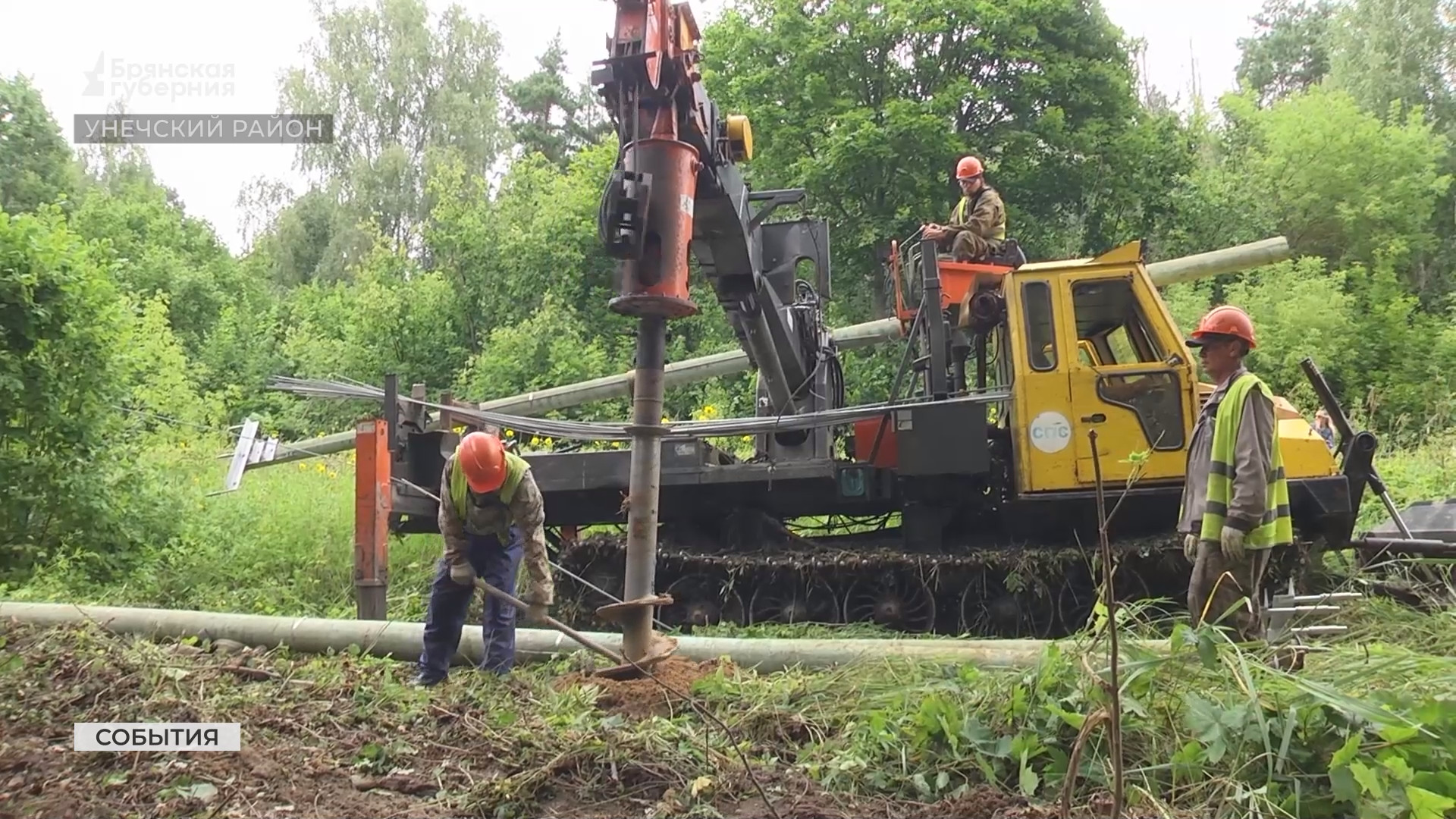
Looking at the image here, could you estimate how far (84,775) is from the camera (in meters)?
3.40

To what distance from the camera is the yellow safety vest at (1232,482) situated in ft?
13.3

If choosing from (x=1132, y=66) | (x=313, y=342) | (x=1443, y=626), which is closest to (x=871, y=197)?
(x=1132, y=66)

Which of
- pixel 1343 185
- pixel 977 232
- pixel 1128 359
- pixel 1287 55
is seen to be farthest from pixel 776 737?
pixel 1287 55

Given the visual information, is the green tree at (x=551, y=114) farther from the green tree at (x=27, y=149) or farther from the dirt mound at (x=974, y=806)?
the dirt mound at (x=974, y=806)

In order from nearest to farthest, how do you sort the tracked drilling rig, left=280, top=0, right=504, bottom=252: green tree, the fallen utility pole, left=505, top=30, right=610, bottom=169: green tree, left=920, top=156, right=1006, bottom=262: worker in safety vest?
the fallen utility pole → the tracked drilling rig → left=920, top=156, right=1006, bottom=262: worker in safety vest → left=280, top=0, right=504, bottom=252: green tree → left=505, top=30, right=610, bottom=169: green tree

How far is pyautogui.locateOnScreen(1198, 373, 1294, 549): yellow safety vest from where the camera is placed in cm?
405

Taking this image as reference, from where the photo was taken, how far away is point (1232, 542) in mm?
4027

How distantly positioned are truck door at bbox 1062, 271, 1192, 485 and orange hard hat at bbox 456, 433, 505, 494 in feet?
12.0

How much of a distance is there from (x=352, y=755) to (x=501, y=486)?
2.01 metres

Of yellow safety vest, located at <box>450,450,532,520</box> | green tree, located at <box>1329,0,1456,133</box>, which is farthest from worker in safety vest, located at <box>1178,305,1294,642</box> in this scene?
green tree, located at <box>1329,0,1456,133</box>

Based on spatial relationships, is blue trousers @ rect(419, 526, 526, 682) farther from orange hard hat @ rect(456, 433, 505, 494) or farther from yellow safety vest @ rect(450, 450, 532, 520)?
orange hard hat @ rect(456, 433, 505, 494)

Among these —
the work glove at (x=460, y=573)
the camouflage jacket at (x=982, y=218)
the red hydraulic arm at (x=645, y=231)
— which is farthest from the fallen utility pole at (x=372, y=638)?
the camouflage jacket at (x=982, y=218)

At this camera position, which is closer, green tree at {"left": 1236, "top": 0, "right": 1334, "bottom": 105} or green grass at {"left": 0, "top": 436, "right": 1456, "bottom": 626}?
green grass at {"left": 0, "top": 436, "right": 1456, "bottom": 626}

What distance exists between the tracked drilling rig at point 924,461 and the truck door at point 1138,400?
0.01 m
